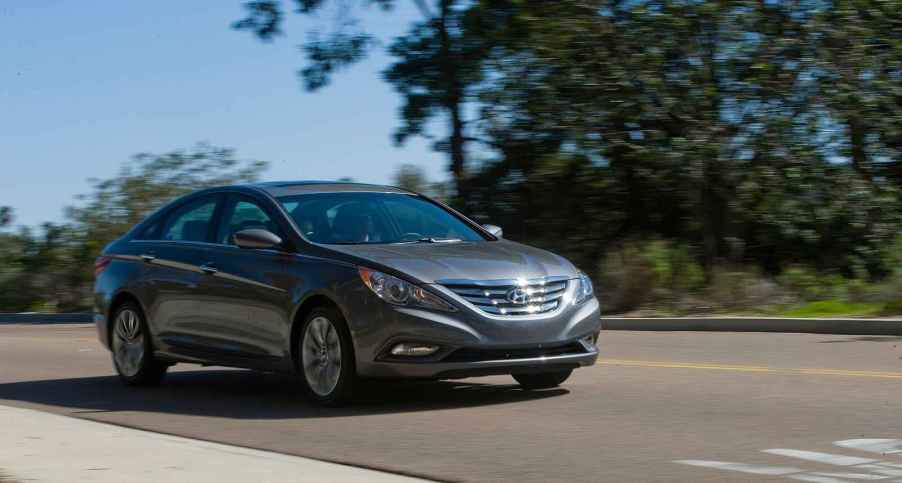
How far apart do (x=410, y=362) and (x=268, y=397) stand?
6.45ft

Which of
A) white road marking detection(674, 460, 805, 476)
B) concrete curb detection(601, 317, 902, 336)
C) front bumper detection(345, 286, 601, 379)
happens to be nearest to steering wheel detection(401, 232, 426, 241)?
front bumper detection(345, 286, 601, 379)

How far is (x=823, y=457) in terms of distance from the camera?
705 cm

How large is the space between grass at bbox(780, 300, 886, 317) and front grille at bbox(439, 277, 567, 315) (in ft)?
26.6

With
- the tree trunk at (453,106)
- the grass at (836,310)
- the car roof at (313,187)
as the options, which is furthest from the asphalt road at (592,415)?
the tree trunk at (453,106)

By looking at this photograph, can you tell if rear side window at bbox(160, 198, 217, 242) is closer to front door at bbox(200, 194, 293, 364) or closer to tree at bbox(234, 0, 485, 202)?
front door at bbox(200, 194, 293, 364)

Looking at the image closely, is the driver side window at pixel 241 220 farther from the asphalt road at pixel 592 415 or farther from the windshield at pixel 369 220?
the asphalt road at pixel 592 415

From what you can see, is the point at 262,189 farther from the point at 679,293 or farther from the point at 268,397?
the point at 679,293

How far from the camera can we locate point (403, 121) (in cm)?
2412

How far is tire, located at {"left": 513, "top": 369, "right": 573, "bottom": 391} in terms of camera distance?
33.7ft

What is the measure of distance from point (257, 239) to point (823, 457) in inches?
172

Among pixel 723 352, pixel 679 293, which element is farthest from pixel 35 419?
pixel 679 293

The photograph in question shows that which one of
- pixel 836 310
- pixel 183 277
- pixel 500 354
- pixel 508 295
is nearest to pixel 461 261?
pixel 508 295

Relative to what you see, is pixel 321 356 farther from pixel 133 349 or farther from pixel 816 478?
pixel 816 478

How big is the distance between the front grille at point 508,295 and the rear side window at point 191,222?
270 centimetres
